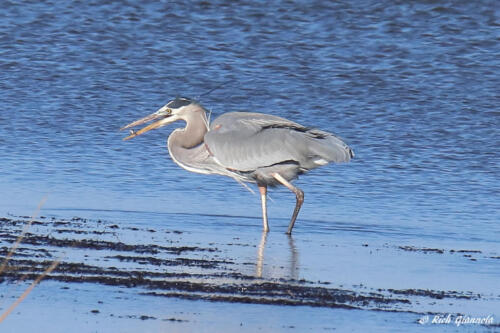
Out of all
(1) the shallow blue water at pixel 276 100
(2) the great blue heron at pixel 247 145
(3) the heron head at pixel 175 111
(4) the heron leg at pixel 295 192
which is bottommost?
(1) the shallow blue water at pixel 276 100

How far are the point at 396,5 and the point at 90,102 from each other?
649 centimetres

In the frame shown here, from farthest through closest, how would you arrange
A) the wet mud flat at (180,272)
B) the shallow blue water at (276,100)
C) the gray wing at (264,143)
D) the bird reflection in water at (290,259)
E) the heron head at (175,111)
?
the shallow blue water at (276,100) < the heron head at (175,111) < the gray wing at (264,143) < the bird reflection in water at (290,259) < the wet mud flat at (180,272)

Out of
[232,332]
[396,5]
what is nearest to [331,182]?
[232,332]

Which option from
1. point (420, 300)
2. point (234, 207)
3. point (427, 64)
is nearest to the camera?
point (420, 300)

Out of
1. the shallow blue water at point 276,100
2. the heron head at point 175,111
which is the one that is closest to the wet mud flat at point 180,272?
the shallow blue water at point 276,100

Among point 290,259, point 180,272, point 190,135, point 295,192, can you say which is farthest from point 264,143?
point 180,272

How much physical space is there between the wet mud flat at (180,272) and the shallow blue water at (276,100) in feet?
4.21

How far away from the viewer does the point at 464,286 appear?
28.1ft

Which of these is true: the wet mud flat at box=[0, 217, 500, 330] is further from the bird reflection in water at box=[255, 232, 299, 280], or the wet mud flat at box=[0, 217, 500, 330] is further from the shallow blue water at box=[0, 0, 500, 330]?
the shallow blue water at box=[0, 0, 500, 330]

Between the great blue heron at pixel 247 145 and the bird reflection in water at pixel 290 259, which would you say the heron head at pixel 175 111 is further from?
the bird reflection in water at pixel 290 259

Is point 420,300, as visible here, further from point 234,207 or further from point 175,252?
point 234,207

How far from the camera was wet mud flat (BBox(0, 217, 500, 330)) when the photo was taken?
771 centimetres

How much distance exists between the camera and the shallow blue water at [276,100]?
11867 mm

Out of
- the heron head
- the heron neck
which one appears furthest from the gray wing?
the heron head
